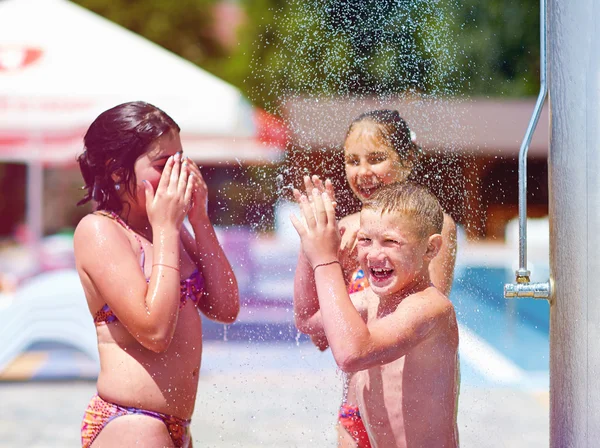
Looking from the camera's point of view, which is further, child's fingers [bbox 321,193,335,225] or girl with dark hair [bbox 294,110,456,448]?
girl with dark hair [bbox 294,110,456,448]

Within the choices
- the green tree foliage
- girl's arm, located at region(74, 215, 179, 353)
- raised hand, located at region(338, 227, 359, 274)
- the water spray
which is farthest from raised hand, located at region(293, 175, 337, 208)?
the green tree foliage

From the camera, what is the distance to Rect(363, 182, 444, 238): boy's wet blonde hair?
2021 mm

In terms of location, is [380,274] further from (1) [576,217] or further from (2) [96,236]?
(2) [96,236]

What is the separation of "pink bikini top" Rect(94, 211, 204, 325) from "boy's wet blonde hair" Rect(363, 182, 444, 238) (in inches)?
22.6

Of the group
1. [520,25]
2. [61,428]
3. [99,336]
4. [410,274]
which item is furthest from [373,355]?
[520,25]

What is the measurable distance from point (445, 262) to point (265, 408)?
355cm

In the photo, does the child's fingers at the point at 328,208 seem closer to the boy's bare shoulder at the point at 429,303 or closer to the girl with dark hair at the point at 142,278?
the boy's bare shoulder at the point at 429,303

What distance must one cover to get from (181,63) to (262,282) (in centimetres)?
275

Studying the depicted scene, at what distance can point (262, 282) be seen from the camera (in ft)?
31.0

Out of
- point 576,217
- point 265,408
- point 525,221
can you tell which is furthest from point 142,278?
point 265,408

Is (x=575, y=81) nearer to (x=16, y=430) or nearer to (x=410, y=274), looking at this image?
(x=410, y=274)

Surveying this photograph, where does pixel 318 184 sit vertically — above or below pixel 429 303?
above

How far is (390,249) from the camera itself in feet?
6.60

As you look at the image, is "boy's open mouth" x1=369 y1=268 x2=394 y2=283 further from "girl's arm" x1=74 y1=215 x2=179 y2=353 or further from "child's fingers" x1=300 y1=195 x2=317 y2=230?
"girl's arm" x1=74 y1=215 x2=179 y2=353
